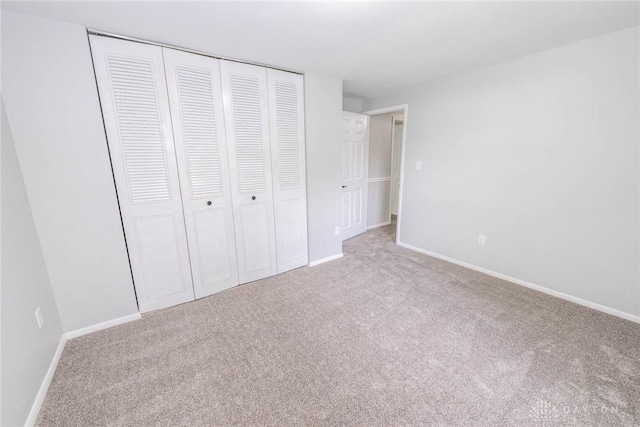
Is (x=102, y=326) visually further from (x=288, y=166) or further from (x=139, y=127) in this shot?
(x=288, y=166)

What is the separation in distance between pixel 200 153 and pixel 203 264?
42.6 inches

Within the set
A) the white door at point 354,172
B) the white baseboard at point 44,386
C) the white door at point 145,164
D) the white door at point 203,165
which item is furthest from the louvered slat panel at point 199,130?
the white door at point 354,172

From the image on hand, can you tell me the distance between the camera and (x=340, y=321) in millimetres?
2098

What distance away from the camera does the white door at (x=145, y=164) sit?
6.12 feet

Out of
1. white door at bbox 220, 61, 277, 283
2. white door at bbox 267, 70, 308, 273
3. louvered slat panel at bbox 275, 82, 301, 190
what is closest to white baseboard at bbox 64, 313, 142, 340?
white door at bbox 220, 61, 277, 283

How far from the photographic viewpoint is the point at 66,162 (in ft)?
5.80

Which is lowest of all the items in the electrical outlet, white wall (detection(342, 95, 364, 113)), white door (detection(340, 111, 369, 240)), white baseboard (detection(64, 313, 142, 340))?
white baseboard (detection(64, 313, 142, 340))

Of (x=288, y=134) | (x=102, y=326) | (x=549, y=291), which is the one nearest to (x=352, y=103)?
(x=288, y=134)

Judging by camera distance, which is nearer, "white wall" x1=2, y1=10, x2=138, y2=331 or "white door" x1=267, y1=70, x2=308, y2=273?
"white wall" x1=2, y1=10, x2=138, y2=331

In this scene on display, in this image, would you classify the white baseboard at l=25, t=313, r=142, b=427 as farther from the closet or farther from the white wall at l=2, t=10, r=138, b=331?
the closet

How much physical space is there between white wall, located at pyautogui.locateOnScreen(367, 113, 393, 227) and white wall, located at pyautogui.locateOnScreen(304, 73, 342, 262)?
1.44 m

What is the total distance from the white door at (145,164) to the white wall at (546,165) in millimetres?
3029

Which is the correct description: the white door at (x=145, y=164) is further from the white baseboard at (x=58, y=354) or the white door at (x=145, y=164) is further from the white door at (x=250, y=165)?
the white door at (x=250, y=165)

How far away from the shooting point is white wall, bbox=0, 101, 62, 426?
122 cm
